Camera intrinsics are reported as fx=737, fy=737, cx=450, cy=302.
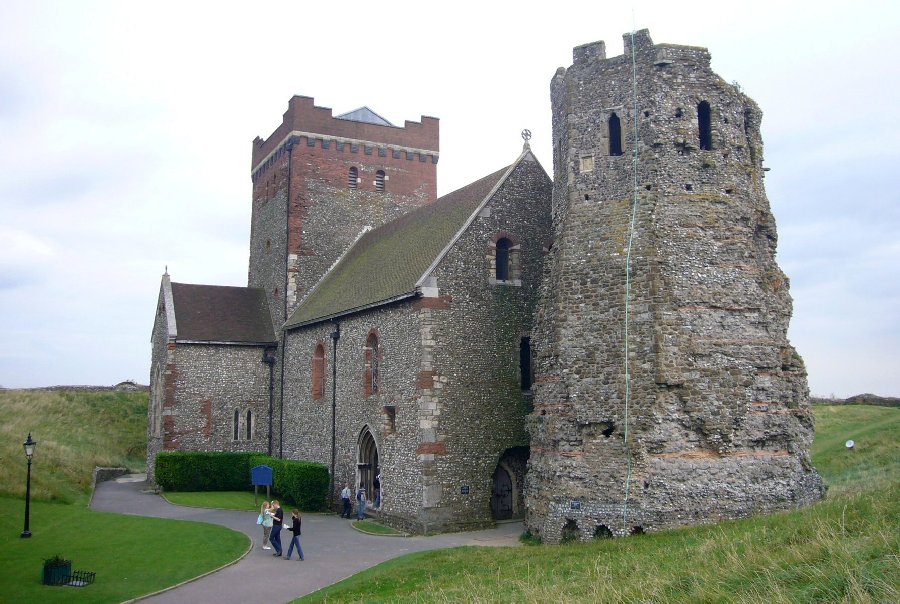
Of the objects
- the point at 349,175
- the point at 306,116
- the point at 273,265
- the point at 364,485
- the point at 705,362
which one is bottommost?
the point at 364,485

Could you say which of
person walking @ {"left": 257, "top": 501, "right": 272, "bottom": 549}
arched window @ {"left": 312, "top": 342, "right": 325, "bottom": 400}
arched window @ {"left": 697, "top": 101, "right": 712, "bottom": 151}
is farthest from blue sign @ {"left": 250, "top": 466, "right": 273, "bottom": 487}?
arched window @ {"left": 697, "top": 101, "right": 712, "bottom": 151}

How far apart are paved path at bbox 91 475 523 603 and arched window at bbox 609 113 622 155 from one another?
9688 mm

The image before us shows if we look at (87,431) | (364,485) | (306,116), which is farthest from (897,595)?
(87,431)

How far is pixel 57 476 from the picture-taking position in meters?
28.4

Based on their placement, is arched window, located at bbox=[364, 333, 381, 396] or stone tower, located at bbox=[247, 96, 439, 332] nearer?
arched window, located at bbox=[364, 333, 381, 396]

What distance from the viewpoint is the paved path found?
14359mm

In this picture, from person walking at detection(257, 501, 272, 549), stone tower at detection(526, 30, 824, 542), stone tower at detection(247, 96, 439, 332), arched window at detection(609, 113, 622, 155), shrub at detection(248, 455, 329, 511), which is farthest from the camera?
stone tower at detection(247, 96, 439, 332)

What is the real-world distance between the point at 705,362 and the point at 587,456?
10.7 ft

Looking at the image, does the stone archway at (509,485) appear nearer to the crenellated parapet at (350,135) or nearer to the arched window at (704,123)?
the arched window at (704,123)

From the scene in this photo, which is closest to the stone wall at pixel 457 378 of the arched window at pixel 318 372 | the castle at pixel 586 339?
the castle at pixel 586 339

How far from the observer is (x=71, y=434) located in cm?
4025

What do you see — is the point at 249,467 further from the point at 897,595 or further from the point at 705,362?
the point at 897,595

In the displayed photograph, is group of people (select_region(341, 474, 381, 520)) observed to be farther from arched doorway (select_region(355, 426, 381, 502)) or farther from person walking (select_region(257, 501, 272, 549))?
person walking (select_region(257, 501, 272, 549))

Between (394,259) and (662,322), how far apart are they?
37.0 feet
